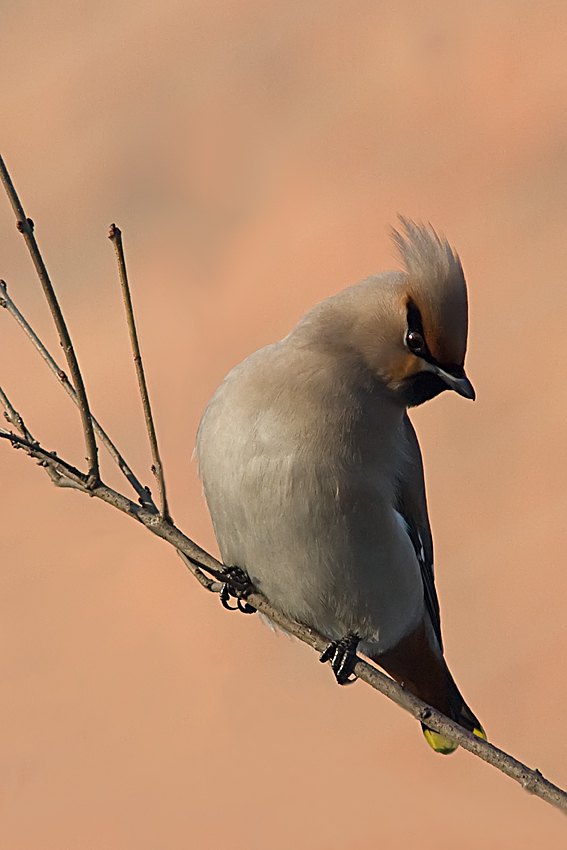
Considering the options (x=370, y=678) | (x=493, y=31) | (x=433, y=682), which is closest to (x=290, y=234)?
(x=493, y=31)

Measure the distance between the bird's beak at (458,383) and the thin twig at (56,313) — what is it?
105cm

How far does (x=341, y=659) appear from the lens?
12.1 feet

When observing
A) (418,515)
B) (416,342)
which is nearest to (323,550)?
(418,515)

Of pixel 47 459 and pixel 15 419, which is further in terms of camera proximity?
pixel 15 419

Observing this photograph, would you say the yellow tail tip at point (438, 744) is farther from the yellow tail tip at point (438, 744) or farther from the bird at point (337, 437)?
the bird at point (337, 437)

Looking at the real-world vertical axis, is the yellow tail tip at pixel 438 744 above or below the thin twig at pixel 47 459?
below

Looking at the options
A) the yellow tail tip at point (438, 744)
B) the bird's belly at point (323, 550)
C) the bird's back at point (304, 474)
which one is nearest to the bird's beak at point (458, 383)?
the bird's back at point (304, 474)

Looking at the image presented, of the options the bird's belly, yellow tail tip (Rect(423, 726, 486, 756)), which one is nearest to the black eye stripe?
the bird's belly

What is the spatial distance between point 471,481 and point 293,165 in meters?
2.57

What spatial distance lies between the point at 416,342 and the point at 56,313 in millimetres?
1278

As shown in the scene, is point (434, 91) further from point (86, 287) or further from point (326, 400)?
point (326, 400)

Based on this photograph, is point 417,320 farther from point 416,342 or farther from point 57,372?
point 57,372

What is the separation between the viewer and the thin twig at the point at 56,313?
2260mm

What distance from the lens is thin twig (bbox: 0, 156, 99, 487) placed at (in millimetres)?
2260
